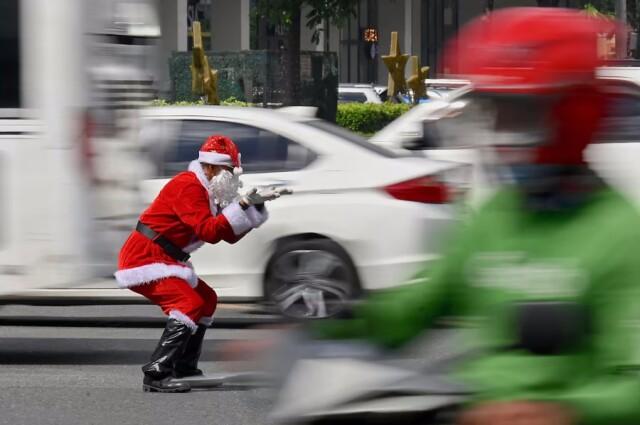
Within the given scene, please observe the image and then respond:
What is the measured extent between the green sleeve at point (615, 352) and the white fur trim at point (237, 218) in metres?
5.08

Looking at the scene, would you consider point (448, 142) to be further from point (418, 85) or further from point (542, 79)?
point (418, 85)

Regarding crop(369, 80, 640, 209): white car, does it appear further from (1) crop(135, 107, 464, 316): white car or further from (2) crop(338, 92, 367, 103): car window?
(2) crop(338, 92, 367, 103): car window

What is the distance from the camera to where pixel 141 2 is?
9.67 m

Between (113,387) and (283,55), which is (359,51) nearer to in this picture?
(283,55)

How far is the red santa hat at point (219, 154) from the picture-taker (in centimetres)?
812

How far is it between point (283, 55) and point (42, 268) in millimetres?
23849

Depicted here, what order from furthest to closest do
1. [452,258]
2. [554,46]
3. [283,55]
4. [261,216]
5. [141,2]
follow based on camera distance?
[283,55], [141,2], [261,216], [452,258], [554,46]

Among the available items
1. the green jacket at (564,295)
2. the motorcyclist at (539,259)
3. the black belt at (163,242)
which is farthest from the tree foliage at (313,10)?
the green jacket at (564,295)

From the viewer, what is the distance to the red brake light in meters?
10.3

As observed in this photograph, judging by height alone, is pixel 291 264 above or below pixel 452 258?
below

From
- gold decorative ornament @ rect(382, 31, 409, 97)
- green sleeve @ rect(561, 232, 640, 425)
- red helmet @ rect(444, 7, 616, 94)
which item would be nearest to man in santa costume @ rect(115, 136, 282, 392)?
red helmet @ rect(444, 7, 616, 94)

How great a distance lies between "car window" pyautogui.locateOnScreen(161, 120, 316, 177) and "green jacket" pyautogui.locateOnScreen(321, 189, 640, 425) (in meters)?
7.59

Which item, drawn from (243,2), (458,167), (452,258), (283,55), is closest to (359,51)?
(243,2)

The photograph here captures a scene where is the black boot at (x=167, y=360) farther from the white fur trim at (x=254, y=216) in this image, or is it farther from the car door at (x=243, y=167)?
the car door at (x=243, y=167)
